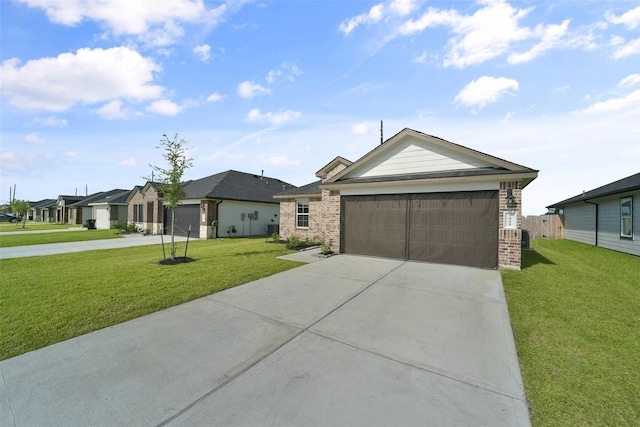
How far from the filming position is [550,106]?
30.6ft

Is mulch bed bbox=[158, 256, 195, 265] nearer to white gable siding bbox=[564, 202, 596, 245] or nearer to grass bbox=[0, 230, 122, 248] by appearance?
grass bbox=[0, 230, 122, 248]

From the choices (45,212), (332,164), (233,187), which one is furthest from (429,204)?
(45,212)

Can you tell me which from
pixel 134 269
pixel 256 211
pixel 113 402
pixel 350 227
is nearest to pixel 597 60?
pixel 350 227

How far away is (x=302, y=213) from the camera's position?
1630 centimetres

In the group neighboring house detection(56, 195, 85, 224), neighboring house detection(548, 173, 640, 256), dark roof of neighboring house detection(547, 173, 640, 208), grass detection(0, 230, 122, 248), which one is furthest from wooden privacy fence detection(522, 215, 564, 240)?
neighboring house detection(56, 195, 85, 224)

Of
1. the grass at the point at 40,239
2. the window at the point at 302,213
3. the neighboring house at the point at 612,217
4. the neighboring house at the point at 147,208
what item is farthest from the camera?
the neighboring house at the point at 147,208

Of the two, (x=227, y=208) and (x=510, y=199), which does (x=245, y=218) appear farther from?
(x=510, y=199)

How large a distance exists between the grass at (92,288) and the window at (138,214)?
44.3 feet

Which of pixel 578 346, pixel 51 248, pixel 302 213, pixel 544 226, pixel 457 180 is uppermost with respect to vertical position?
pixel 457 180

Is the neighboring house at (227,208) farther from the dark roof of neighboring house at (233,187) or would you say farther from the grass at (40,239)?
the grass at (40,239)

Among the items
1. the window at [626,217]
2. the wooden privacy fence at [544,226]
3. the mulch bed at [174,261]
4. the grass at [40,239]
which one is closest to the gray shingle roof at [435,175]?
the mulch bed at [174,261]

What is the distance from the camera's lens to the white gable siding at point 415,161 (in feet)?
29.8

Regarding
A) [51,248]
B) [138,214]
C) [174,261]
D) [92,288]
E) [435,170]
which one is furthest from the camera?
[138,214]

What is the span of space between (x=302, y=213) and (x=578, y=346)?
13718 millimetres
